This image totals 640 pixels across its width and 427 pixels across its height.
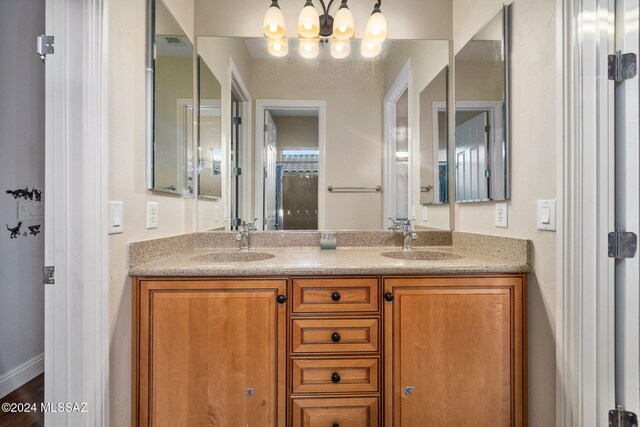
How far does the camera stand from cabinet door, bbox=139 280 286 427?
1148 mm

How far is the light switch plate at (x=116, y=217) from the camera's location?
105 centimetres

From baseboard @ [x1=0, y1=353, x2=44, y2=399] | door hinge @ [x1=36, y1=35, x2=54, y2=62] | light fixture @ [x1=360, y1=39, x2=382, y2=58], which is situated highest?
light fixture @ [x1=360, y1=39, x2=382, y2=58]

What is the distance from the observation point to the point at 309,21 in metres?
1.71

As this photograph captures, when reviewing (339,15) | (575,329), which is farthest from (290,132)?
(575,329)

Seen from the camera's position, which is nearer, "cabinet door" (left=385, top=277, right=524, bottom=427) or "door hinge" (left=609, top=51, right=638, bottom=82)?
"door hinge" (left=609, top=51, right=638, bottom=82)

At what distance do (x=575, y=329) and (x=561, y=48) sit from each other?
3.26 ft

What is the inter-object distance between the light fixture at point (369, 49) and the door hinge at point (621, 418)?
1.94 meters

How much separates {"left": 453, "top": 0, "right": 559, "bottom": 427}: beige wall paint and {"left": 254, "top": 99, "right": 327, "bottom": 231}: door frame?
969 mm

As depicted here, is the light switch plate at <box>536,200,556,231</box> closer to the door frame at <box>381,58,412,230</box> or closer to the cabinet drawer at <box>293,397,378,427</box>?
the door frame at <box>381,58,412,230</box>

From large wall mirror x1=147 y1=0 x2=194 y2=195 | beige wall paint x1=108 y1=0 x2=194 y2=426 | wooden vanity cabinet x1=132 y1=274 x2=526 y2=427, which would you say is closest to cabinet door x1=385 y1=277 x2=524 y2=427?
wooden vanity cabinet x1=132 y1=274 x2=526 y2=427

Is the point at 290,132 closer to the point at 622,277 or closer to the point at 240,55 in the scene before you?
the point at 240,55

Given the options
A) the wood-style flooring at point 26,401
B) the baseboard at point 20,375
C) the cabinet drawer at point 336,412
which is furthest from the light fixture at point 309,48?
the baseboard at point 20,375

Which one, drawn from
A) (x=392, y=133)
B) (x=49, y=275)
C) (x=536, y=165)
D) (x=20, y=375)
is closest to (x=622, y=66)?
(x=536, y=165)

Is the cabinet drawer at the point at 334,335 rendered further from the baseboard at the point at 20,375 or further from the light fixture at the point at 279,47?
the baseboard at the point at 20,375
